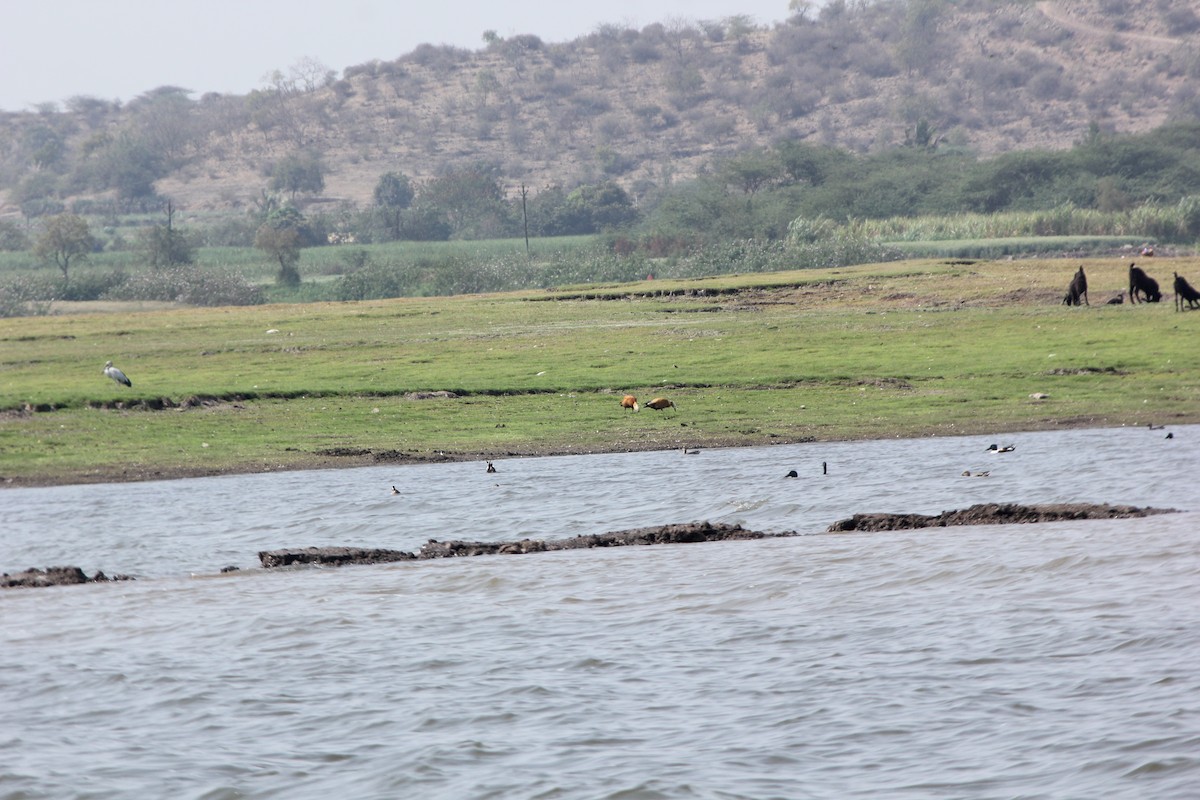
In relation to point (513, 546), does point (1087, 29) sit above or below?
above

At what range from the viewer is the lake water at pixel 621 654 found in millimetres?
6859

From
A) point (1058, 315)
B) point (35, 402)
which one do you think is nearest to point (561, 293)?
point (1058, 315)

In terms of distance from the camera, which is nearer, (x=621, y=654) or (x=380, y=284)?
(x=621, y=654)

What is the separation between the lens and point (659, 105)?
5753 inches

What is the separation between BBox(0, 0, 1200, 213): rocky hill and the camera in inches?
5167

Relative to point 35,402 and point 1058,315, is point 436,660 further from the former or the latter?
point 1058,315

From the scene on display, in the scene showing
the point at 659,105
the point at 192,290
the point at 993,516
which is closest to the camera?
the point at 993,516

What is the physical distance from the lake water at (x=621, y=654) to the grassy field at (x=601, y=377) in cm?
422

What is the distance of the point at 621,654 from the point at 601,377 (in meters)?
15.0

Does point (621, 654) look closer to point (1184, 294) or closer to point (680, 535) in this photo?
point (680, 535)

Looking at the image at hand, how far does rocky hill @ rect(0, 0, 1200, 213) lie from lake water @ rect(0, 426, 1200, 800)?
109 metres

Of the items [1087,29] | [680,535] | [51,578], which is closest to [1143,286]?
[680,535]

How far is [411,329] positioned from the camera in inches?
1352

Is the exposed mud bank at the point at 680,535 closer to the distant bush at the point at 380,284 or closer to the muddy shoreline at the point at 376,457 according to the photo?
the muddy shoreline at the point at 376,457
